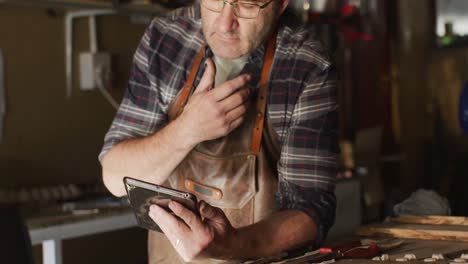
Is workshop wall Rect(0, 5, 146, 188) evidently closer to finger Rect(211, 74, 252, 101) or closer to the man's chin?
the man's chin

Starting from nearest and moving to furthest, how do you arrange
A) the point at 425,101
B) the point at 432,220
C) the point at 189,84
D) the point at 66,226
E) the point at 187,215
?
the point at 187,215 → the point at 432,220 → the point at 189,84 → the point at 66,226 → the point at 425,101

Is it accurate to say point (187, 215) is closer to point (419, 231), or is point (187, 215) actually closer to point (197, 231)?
point (197, 231)

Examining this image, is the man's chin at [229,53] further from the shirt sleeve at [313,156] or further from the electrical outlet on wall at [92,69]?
the electrical outlet on wall at [92,69]

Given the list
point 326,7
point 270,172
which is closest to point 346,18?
point 326,7

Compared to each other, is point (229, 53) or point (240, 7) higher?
point (240, 7)

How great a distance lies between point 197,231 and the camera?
1519 mm

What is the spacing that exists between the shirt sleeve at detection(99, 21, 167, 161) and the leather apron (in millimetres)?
52

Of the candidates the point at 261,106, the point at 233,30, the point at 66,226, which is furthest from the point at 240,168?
the point at 66,226

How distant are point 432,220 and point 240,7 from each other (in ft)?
2.44

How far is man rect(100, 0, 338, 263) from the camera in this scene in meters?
1.81

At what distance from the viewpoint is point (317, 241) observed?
1868mm

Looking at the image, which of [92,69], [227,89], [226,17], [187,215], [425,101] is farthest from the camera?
[425,101]

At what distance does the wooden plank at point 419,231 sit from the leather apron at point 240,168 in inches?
11.3

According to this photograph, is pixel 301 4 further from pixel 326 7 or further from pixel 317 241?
pixel 317 241
